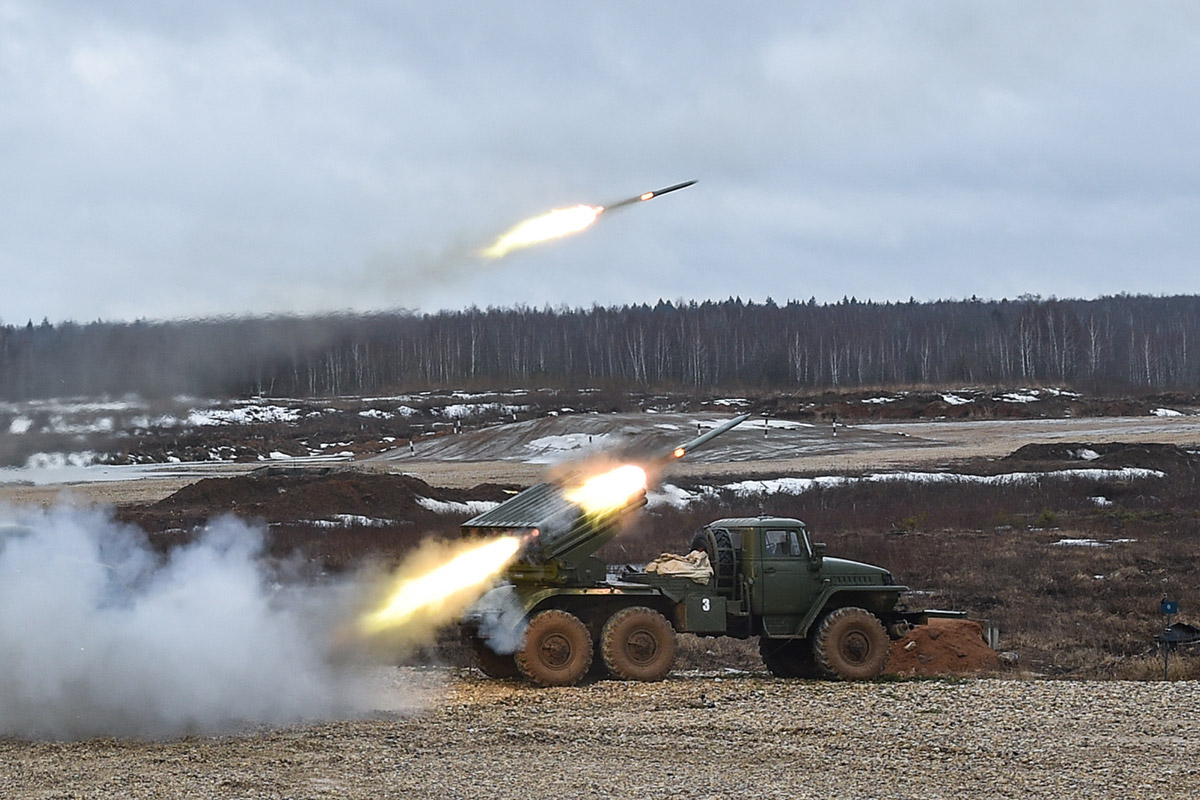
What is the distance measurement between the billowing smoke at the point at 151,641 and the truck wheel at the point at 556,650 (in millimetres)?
2033

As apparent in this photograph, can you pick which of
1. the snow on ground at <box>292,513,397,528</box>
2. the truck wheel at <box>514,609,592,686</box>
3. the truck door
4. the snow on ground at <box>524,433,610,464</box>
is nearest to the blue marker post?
the truck door

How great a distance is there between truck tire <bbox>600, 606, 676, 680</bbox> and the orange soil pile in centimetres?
373

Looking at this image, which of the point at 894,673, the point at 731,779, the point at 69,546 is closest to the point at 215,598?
the point at 69,546

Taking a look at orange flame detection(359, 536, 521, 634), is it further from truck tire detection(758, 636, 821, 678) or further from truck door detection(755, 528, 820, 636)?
truck tire detection(758, 636, 821, 678)

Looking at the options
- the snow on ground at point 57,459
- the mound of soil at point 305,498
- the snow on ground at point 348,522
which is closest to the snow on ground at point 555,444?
the mound of soil at point 305,498

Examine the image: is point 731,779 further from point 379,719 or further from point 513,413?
point 513,413

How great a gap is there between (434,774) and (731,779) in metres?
2.66

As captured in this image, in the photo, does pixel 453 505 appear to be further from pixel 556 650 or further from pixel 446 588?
pixel 556 650

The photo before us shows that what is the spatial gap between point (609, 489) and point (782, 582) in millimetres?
2577

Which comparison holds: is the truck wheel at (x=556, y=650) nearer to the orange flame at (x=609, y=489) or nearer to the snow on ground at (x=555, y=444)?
the orange flame at (x=609, y=489)

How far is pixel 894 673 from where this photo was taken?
18438 millimetres

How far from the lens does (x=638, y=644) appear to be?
16.8 m

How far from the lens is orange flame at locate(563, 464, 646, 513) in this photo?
17719mm

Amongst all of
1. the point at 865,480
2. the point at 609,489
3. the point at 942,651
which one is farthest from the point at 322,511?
the point at 942,651
